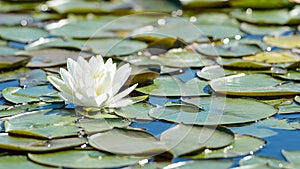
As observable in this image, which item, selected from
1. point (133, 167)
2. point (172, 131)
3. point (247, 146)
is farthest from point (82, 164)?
point (247, 146)

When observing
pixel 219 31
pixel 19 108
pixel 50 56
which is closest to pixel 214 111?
pixel 19 108

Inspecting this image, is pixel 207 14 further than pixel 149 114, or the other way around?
pixel 207 14

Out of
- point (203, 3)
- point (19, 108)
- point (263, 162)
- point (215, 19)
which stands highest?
point (203, 3)

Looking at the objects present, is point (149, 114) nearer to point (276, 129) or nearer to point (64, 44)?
point (276, 129)

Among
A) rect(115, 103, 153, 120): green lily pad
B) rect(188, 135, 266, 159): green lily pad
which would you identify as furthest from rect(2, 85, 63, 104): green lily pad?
rect(188, 135, 266, 159): green lily pad

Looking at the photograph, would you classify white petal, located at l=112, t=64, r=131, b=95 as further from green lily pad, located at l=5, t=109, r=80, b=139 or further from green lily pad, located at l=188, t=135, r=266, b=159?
green lily pad, located at l=188, t=135, r=266, b=159

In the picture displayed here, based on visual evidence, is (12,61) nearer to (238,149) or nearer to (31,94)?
(31,94)
